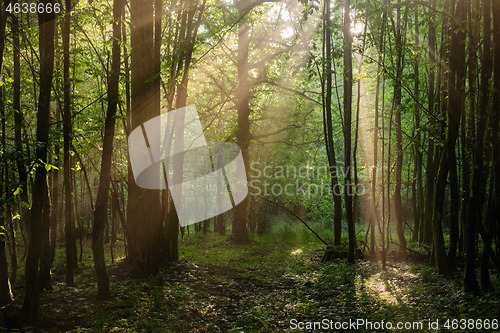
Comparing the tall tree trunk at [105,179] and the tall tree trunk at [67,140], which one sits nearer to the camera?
the tall tree trunk at [105,179]

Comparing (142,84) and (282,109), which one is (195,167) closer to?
(282,109)

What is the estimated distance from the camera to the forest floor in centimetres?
658

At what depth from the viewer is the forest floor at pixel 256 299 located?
6.58m

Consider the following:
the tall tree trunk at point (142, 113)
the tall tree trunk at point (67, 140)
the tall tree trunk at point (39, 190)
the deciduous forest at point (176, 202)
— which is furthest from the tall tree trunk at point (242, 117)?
the tall tree trunk at point (39, 190)

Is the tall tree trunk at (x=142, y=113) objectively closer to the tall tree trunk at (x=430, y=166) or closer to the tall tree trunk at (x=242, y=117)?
the tall tree trunk at (x=430, y=166)

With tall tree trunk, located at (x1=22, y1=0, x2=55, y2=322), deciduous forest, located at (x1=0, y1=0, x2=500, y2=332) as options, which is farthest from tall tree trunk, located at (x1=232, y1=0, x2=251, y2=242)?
tall tree trunk, located at (x1=22, y1=0, x2=55, y2=322)

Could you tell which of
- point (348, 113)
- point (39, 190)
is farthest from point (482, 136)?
point (39, 190)

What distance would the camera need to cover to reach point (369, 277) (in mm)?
10188

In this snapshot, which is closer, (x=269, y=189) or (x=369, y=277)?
(x=369, y=277)

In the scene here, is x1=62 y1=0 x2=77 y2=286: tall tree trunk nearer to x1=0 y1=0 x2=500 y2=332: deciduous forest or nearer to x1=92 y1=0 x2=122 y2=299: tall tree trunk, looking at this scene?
x1=0 y1=0 x2=500 y2=332: deciduous forest

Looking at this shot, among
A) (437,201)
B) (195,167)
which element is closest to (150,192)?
(437,201)

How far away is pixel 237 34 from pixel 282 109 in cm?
465

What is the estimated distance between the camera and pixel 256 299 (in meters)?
9.05

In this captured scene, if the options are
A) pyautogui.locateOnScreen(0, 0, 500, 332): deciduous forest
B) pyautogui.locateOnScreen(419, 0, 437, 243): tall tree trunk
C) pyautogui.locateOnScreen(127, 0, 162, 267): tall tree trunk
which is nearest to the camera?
pyautogui.locateOnScreen(0, 0, 500, 332): deciduous forest
